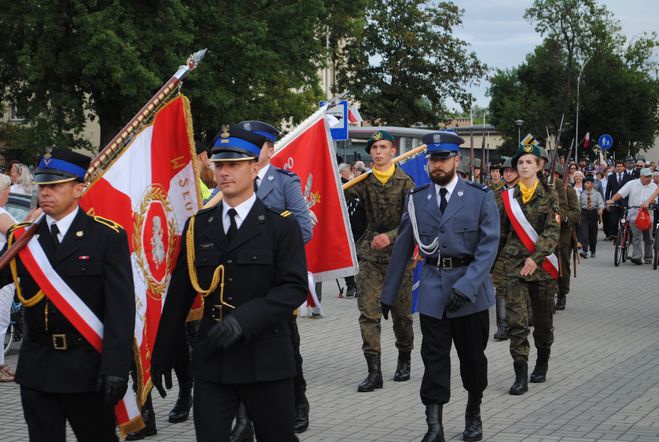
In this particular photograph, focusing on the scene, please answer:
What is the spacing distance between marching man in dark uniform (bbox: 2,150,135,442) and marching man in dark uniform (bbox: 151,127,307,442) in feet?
0.70

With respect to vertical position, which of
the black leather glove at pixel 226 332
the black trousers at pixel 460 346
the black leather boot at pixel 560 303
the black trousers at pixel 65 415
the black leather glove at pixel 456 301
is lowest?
the black leather boot at pixel 560 303

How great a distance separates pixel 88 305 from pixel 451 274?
3.15 meters

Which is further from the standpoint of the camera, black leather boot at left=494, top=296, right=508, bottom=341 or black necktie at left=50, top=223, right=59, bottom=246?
black leather boot at left=494, top=296, right=508, bottom=341

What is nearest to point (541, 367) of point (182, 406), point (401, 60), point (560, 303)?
point (182, 406)

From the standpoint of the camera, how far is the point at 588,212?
26.6 meters

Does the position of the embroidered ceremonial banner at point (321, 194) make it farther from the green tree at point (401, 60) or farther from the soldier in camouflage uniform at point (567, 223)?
the green tree at point (401, 60)

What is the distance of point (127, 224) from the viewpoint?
689 centimetres

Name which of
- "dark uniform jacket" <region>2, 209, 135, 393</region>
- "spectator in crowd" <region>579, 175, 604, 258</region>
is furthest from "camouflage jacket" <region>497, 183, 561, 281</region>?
"spectator in crowd" <region>579, 175, 604, 258</region>

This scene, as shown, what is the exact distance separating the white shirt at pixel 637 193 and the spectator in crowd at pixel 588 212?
174cm

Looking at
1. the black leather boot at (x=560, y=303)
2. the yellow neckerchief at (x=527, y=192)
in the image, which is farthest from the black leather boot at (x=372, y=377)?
the black leather boot at (x=560, y=303)

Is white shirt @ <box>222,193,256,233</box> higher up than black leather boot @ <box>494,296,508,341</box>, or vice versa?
white shirt @ <box>222,193,256,233</box>

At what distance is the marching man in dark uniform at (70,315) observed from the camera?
515 centimetres

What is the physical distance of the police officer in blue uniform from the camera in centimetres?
763

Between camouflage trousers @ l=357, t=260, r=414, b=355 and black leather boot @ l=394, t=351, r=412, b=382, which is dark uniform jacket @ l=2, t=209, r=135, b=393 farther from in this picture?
black leather boot @ l=394, t=351, r=412, b=382
